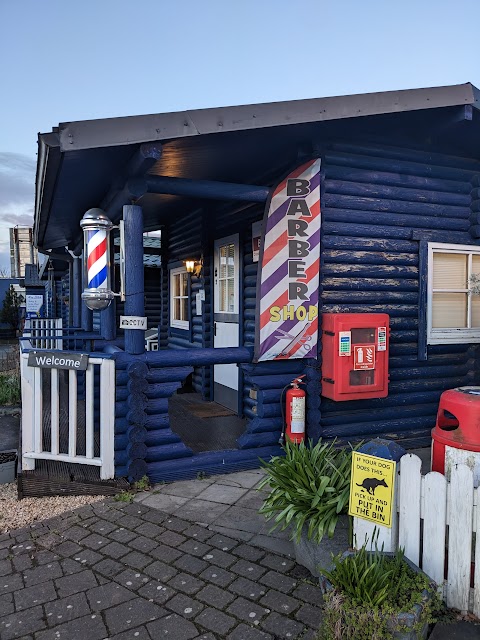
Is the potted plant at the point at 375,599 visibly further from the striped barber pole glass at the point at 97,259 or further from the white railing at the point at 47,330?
the white railing at the point at 47,330

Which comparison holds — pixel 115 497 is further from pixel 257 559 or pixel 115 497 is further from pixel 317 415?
pixel 317 415

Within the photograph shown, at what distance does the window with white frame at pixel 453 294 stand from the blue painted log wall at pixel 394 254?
14 centimetres

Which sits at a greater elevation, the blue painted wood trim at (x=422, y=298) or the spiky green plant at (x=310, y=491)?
the blue painted wood trim at (x=422, y=298)

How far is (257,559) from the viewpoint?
315 cm

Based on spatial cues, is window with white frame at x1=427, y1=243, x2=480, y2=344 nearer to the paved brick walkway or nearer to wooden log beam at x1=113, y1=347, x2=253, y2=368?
wooden log beam at x1=113, y1=347, x2=253, y2=368

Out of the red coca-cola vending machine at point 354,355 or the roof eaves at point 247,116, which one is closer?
the roof eaves at point 247,116

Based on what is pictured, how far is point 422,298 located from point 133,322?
343cm

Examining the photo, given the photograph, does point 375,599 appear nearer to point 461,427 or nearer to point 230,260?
point 461,427

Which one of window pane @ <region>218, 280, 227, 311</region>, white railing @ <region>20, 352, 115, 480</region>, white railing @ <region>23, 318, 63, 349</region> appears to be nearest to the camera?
white railing @ <region>20, 352, 115, 480</region>

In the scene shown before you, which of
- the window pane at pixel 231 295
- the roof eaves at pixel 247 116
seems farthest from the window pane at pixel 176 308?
the roof eaves at pixel 247 116

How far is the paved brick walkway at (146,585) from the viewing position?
8.14 ft

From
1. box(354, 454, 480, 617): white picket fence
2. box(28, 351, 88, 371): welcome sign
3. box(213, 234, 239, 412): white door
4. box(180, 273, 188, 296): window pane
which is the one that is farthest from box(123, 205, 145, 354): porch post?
box(180, 273, 188, 296): window pane

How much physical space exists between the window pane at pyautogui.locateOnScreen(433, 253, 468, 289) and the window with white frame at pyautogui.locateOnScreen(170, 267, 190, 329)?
4.52m

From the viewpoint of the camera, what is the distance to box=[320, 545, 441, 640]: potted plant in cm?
208
